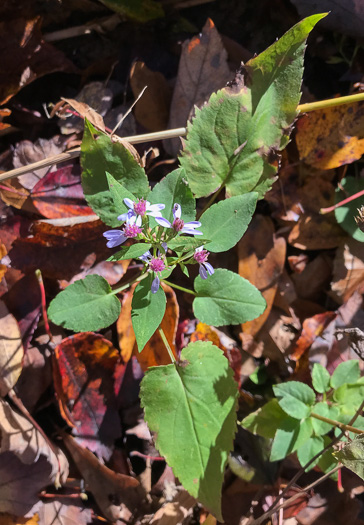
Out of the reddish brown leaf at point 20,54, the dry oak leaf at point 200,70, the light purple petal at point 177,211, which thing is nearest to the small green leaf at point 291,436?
the light purple petal at point 177,211

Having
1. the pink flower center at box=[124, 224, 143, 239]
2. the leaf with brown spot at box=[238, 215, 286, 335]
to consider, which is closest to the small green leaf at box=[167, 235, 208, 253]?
the pink flower center at box=[124, 224, 143, 239]

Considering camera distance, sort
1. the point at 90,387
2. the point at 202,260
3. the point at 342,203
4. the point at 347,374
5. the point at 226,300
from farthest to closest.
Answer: the point at 342,203
the point at 90,387
the point at 347,374
the point at 226,300
the point at 202,260

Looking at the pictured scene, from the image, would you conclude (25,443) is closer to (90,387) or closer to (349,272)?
(90,387)

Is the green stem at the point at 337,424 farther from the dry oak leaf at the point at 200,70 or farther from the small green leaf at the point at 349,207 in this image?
the dry oak leaf at the point at 200,70

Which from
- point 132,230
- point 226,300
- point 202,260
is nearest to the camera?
point 132,230

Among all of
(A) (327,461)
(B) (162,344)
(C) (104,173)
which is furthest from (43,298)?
(A) (327,461)

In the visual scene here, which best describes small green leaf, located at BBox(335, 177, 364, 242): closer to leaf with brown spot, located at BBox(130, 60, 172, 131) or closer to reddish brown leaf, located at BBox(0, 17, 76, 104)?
leaf with brown spot, located at BBox(130, 60, 172, 131)
